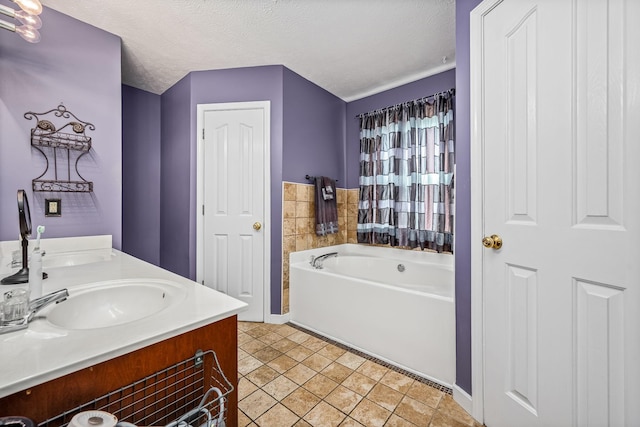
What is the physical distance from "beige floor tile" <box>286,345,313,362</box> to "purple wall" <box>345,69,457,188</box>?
1.91 m

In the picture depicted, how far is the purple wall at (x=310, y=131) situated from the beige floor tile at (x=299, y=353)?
148 centimetres

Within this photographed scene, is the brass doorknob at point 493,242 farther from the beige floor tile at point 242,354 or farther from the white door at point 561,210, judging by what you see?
the beige floor tile at point 242,354

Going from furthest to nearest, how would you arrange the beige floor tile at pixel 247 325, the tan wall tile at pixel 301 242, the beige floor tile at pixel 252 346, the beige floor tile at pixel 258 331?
1. the tan wall tile at pixel 301 242
2. the beige floor tile at pixel 247 325
3. the beige floor tile at pixel 258 331
4. the beige floor tile at pixel 252 346

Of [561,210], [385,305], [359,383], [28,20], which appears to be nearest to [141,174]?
[28,20]

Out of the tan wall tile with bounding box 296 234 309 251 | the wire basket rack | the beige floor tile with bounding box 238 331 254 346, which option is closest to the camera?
the wire basket rack

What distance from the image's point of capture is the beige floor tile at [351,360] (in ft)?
6.04

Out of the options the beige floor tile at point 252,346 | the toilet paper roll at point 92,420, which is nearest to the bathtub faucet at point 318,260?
the beige floor tile at point 252,346

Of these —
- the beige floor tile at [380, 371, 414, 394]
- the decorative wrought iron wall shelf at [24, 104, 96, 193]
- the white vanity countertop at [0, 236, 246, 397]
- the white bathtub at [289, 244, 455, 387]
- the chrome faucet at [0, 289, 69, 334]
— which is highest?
the decorative wrought iron wall shelf at [24, 104, 96, 193]

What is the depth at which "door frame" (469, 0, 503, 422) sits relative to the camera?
4.28 ft

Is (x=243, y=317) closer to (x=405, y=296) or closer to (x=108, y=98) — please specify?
(x=405, y=296)

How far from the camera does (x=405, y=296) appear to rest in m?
1.82

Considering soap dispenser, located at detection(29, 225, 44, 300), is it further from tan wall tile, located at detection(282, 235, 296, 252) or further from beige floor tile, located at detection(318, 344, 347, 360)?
tan wall tile, located at detection(282, 235, 296, 252)

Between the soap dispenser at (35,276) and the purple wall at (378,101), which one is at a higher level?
the purple wall at (378,101)

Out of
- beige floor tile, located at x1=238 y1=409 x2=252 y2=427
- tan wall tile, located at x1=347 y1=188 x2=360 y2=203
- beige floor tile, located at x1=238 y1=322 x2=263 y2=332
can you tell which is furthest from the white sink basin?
tan wall tile, located at x1=347 y1=188 x2=360 y2=203
